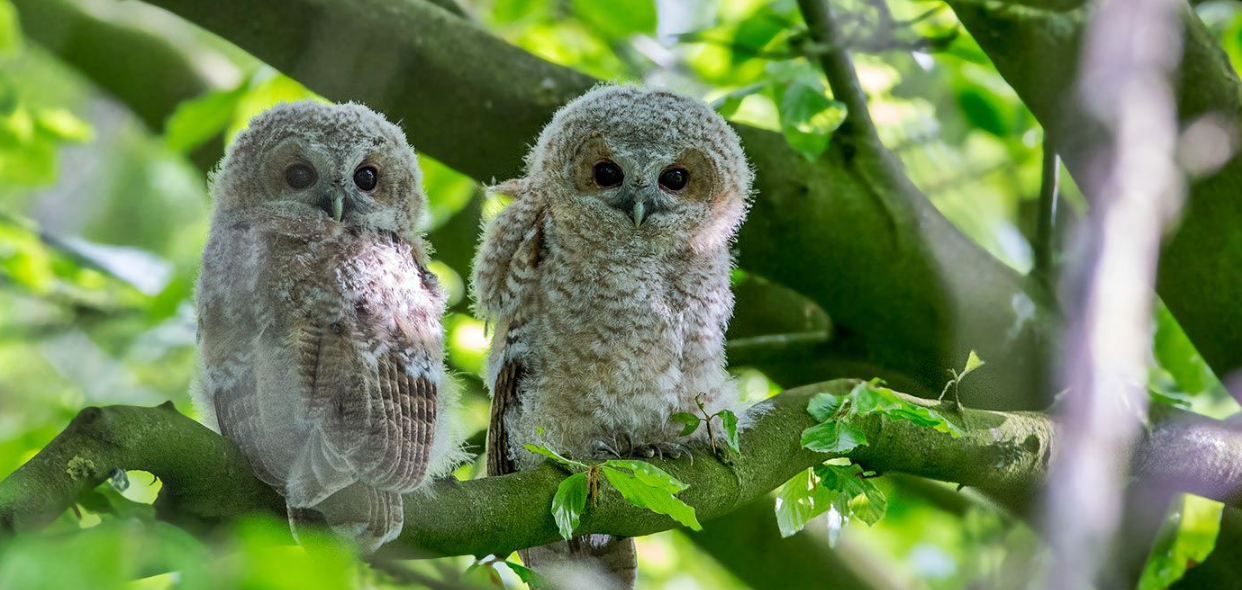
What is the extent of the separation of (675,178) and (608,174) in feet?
0.49

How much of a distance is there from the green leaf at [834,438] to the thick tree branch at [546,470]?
0.19m

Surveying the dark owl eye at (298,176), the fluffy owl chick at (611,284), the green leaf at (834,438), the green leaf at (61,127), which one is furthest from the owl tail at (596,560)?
the green leaf at (61,127)

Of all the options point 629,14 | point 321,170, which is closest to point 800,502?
point 321,170

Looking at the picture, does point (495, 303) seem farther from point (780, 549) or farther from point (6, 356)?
point (6, 356)

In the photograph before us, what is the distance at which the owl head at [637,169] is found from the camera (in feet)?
8.63

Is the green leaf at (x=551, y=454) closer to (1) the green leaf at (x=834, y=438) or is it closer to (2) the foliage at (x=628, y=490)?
(2) the foliage at (x=628, y=490)

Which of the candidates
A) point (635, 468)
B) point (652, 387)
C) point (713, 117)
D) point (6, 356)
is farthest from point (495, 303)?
point (6, 356)

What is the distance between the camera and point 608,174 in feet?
8.82

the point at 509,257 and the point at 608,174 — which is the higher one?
the point at 608,174

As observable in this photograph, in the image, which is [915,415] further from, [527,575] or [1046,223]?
[1046,223]

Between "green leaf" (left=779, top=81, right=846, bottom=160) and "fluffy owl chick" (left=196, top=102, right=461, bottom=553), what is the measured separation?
0.95 m

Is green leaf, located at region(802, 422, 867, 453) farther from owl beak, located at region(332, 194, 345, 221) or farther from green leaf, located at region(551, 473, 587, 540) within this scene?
owl beak, located at region(332, 194, 345, 221)

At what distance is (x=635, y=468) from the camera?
1.81 metres

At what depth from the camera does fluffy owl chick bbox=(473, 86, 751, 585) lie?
253 cm
